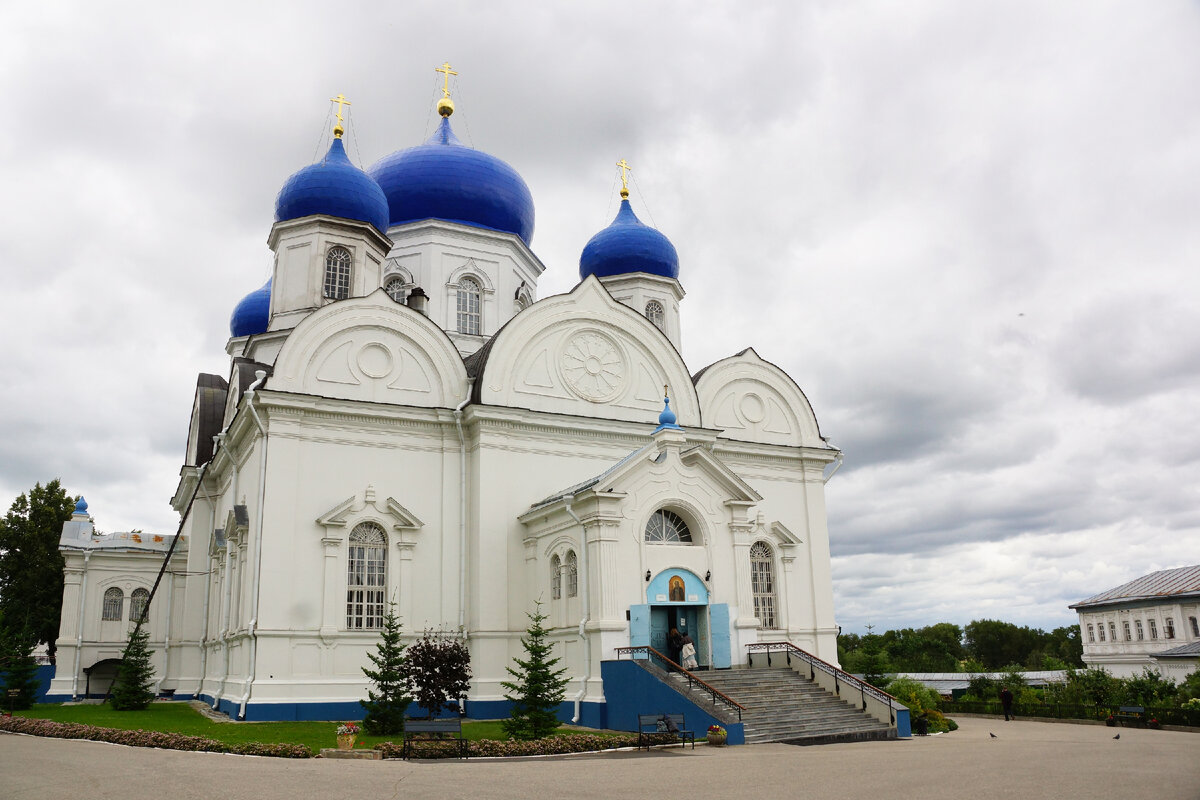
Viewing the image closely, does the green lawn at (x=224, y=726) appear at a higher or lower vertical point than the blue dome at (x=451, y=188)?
lower

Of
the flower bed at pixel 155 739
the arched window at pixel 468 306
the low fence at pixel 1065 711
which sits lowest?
the low fence at pixel 1065 711

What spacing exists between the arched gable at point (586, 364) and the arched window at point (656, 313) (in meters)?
5.44

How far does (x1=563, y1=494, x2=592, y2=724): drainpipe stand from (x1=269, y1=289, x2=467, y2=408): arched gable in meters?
4.48

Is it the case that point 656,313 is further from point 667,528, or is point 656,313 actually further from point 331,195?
point 667,528

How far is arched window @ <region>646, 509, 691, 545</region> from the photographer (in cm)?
1855

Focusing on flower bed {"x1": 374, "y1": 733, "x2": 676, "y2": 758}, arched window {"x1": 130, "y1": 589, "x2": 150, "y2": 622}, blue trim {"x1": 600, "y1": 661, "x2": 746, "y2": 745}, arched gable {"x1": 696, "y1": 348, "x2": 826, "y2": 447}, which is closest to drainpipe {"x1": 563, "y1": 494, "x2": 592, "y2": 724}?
blue trim {"x1": 600, "y1": 661, "x2": 746, "y2": 745}

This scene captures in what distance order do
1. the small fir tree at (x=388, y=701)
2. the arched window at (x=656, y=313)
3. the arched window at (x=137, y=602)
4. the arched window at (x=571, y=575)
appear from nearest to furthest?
the small fir tree at (x=388, y=701) < the arched window at (x=571, y=575) < the arched window at (x=137, y=602) < the arched window at (x=656, y=313)

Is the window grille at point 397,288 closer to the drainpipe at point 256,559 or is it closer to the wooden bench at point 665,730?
the drainpipe at point 256,559

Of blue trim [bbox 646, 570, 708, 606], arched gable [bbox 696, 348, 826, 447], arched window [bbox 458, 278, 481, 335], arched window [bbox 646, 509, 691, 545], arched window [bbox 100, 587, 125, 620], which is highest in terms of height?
arched window [bbox 458, 278, 481, 335]

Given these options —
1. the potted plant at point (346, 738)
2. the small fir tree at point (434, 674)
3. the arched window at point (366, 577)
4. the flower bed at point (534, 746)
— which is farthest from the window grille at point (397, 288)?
the potted plant at point (346, 738)

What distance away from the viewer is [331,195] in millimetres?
23344

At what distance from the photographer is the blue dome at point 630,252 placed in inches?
1123

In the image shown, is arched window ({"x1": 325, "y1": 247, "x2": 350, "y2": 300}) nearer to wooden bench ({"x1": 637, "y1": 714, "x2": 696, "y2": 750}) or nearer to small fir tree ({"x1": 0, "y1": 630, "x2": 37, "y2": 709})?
small fir tree ({"x1": 0, "y1": 630, "x2": 37, "y2": 709})

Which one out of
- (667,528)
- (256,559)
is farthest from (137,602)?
(667,528)
